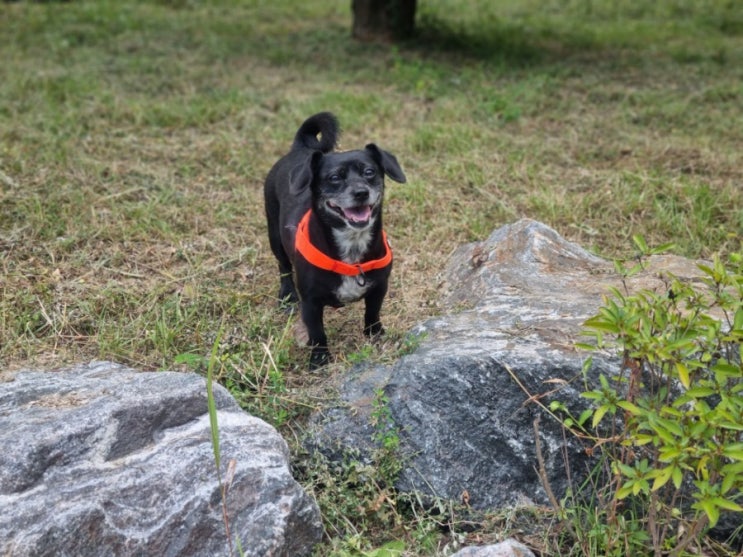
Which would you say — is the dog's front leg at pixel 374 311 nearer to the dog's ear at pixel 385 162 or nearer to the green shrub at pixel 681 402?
the dog's ear at pixel 385 162

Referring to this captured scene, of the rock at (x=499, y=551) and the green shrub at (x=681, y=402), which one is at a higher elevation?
the green shrub at (x=681, y=402)

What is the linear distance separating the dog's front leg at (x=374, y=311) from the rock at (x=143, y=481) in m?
1.04

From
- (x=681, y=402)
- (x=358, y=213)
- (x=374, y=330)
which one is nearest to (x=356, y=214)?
(x=358, y=213)

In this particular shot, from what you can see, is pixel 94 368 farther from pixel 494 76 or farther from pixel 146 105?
pixel 494 76

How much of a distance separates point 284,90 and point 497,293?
4583 mm

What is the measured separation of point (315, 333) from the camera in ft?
12.2

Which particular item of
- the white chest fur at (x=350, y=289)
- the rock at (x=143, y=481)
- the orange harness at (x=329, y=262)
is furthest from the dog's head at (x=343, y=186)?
the rock at (x=143, y=481)

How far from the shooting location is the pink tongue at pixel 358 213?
353 centimetres

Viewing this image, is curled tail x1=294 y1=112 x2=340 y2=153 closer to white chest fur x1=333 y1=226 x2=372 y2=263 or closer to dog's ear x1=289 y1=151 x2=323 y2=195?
dog's ear x1=289 y1=151 x2=323 y2=195

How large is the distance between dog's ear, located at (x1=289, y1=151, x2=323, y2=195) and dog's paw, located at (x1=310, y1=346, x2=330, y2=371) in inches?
29.5

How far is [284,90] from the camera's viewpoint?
7.77 metres

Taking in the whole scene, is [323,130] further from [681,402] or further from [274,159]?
[681,402]

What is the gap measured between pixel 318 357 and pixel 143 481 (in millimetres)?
1304

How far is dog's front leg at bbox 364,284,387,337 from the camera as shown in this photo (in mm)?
3770
